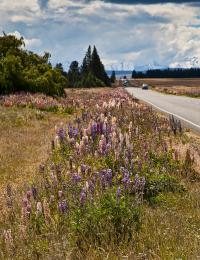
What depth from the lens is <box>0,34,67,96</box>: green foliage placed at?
2984cm

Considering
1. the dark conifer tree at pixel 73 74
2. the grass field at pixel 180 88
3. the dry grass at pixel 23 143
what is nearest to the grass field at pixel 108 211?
the dry grass at pixel 23 143

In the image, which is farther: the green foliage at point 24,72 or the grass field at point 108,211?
the green foliage at point 24,72

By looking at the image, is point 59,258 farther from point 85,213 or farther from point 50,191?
point 50,191

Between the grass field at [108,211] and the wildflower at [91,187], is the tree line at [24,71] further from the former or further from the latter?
the wildflower at [91,187]

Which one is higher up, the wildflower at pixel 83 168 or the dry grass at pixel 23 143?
the wildflower at pixel 83 168

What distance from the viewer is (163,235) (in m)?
5.52

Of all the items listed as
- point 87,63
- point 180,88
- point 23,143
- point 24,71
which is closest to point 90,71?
point 87,63

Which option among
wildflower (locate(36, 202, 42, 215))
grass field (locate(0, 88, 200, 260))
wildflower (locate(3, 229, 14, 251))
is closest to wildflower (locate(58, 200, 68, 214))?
grass field (locate(0, 88, 200, 260))

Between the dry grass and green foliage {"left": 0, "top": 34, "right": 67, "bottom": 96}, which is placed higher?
green foliage {"left": 0, "top": 34, "right": 67, "bottom": 96}

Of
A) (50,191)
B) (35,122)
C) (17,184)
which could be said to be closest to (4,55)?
(35,122)

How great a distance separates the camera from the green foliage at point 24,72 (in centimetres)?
2984

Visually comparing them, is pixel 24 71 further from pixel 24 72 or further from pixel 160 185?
pixel 160 185

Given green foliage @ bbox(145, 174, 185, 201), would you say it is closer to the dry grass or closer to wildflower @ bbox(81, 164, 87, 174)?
wildflower @ bbox(81, 164, 87, 174)

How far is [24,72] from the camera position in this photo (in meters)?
31.4
